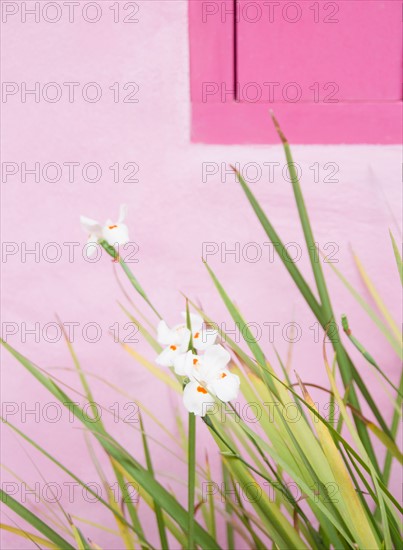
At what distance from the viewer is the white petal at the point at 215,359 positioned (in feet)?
1.81

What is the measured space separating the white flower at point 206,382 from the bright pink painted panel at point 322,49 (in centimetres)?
60

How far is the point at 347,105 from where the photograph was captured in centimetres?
103

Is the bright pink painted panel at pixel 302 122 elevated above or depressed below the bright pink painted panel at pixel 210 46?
below

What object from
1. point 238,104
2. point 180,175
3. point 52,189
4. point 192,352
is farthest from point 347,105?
point 192,352

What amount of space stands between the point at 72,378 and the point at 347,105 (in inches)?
25.1

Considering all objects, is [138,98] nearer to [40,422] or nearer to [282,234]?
[282,234]

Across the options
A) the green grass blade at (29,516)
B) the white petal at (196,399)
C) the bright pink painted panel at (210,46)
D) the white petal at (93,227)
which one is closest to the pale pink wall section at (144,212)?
the bright pink painted panel at (210,46)

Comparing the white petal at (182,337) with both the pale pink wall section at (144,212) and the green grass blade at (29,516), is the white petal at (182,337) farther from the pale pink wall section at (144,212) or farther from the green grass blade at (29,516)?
the pale pink wall section at (144,212)

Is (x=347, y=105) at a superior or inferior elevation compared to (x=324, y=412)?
superior

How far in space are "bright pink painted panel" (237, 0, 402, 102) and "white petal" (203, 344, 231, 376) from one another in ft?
1.95

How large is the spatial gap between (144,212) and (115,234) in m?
0.44

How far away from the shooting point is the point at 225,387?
0.54 metres

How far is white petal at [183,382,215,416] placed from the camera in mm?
539

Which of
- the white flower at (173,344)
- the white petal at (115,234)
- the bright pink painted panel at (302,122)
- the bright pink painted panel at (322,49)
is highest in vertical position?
the bright pink painted panel at (322,49)
